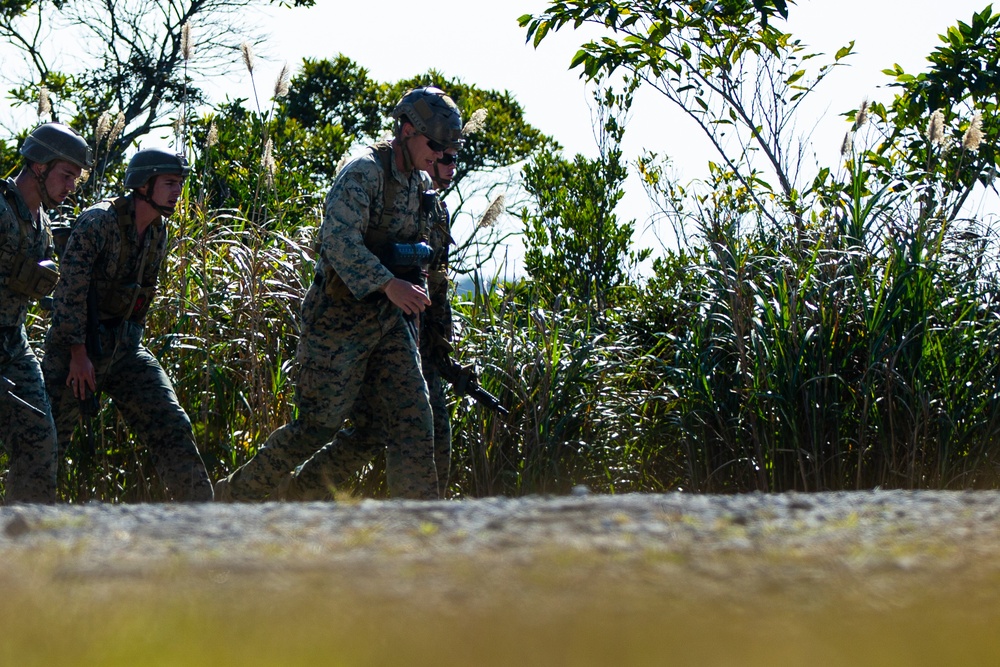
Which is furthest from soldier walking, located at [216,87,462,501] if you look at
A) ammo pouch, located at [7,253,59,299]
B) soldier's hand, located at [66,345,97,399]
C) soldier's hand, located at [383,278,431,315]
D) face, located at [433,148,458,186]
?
ammo pouch, located at [7,253,59,299]

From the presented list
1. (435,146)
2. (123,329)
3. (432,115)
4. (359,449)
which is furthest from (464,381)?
(123,329)

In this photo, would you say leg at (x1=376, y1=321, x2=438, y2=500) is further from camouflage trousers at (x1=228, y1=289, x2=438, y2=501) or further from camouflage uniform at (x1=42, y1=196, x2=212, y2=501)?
camouflage uniform at (x1=42, y1=196, x2=212, y2=501)

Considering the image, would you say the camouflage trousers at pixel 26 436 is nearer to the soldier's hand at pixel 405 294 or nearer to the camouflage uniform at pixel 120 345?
the camouflage uniform at pixel 120 345

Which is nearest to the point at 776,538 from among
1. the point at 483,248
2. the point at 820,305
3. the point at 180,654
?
the point at 180,654

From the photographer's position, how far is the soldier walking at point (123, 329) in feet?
16.4

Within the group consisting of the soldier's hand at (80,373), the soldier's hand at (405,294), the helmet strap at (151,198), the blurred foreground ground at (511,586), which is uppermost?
the helmet strap at (151,198)

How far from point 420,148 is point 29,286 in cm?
162

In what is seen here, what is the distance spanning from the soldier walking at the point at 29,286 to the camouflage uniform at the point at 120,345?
138 millimetres

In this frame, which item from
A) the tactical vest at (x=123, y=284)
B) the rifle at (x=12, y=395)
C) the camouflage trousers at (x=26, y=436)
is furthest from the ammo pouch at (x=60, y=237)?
the rifle at (x=12, y=395)

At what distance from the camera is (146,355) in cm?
520

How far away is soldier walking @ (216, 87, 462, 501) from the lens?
4750 millimetres

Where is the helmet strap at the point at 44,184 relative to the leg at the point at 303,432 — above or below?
above

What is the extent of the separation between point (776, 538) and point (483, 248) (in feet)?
13.5

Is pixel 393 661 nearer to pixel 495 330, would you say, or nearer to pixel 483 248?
pixel 495 330
